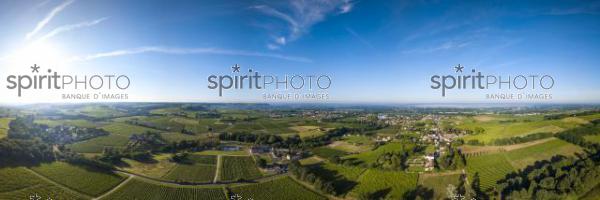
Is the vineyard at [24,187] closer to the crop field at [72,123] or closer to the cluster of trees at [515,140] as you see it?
the crop field at [72,123]

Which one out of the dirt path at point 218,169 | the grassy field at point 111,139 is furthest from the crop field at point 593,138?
the grassy field at point 111,139

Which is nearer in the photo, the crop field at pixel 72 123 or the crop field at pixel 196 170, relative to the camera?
the crop field at pixel 196 170

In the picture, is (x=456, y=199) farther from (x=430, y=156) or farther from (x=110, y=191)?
(x=110, y=191)

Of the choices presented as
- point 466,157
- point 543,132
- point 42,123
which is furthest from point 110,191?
point 543,132

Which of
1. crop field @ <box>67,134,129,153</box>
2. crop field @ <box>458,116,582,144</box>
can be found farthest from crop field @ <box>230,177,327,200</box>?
crop field @ <box>458,116,582,144</box>

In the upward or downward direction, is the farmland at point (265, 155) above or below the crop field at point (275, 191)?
above

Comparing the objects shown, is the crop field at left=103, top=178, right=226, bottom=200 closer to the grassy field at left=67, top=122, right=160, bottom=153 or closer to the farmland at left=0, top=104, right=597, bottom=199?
the farmland at left=0, top=104, right=597, bottom=199

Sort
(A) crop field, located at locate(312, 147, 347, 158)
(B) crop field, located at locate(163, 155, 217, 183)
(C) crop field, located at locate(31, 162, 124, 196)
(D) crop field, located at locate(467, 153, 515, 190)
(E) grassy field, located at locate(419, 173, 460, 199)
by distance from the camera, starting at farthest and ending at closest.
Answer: (A) crop field, located at locate(312, 147, 347, 158), (D) crop field, located at locate(467, 153, 515, 190), (B) crop field, located at locate(163, 155, 217, 183), (E) grassy field, located at locate(419, 173, 460, 199), (C) crop field, located at locate(31, 162, 124, 196)
